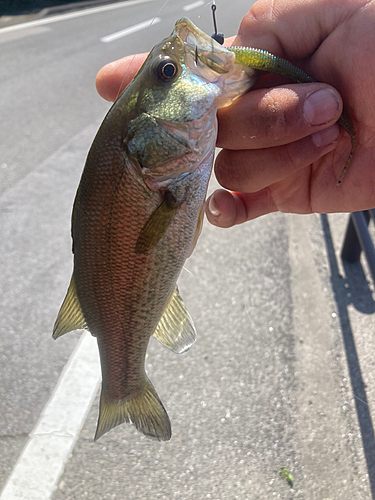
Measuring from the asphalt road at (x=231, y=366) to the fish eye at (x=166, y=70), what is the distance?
0.15 meters

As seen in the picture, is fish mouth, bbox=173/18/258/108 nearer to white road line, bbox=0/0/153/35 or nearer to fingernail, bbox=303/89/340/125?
fingernail, bbox=303/89/340/125

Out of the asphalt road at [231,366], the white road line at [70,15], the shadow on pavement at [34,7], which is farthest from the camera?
the shadow on pavement at [34,7]

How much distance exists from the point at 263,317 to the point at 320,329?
41cm

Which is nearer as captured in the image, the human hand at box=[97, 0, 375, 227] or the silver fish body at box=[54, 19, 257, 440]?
the silver fish body at box=[54, 19, 257, 440]

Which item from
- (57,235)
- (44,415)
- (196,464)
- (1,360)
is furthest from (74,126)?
(196,464)

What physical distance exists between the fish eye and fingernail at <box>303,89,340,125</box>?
0.44 meters

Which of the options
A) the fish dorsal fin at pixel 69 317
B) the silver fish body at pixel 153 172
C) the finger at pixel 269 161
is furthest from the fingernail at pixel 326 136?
the fish dorsal fin at pixel 69 317

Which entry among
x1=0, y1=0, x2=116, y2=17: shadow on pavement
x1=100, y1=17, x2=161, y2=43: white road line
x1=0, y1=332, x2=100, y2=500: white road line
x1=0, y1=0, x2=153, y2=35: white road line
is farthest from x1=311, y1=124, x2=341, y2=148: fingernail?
x1=0, y1=0, x2=116, y2=17: shadow on pavement

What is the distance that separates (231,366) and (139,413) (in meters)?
1.24

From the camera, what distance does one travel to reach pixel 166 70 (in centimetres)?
135

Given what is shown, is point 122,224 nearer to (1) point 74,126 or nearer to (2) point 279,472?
(2) point 279,472

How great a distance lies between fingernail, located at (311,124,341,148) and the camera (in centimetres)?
153

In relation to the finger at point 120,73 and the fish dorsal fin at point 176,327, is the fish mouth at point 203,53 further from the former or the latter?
the fish dorsal fin at point 176,327

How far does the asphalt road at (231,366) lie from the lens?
2.27 metres
